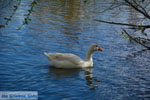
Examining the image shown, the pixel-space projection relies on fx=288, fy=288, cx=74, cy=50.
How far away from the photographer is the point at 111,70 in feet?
39.8

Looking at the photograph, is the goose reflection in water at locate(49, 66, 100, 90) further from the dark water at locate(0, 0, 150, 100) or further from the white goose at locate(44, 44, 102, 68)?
the white goose at locate(44, 44, 102, 68)

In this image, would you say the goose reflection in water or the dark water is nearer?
the dark water

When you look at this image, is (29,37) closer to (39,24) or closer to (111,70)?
(39,24)

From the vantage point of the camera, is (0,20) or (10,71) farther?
(0,20)

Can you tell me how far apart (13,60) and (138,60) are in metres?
5.89


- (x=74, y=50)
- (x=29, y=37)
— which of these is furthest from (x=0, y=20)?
(x=74, y=50)

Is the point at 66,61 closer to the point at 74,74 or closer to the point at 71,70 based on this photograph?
the point at 71,70

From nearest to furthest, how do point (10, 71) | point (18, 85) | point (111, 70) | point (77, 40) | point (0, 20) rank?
point (18, 85), point (10, 71), point (111, 70), point (77, 40), point (0, 20)

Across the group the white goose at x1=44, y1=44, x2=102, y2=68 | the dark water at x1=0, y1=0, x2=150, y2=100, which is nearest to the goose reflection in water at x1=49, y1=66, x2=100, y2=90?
the dark water at x1=0, y1=0, x2=150, y2=100

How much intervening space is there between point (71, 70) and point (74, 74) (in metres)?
0.63

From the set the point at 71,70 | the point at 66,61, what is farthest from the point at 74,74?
the point at 66,61

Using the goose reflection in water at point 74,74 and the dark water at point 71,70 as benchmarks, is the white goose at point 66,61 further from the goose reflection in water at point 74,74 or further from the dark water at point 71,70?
the dark water at point 71,70

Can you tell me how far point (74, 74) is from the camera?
1158 centimetres

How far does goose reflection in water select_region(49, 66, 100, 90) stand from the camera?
10648 millimetres
